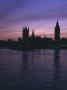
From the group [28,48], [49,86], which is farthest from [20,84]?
[28,48]

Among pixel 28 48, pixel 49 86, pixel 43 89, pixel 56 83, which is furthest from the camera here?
pixel 28 48

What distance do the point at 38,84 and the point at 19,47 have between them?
15939cm

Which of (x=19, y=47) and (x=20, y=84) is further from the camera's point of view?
(x=19, y=47)

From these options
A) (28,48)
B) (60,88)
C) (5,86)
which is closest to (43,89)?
(60,88)

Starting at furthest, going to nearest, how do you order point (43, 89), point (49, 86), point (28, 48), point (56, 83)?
point (28, 48) < point (56, 83) < point (49, 86) < point (43, 89)

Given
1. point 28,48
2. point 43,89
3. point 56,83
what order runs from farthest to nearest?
point 28,48
point 56,83
point 43,89

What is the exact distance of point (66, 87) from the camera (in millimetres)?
19016

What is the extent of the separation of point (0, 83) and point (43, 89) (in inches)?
153

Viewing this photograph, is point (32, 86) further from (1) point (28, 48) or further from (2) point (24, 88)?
(1) point (28, 48)

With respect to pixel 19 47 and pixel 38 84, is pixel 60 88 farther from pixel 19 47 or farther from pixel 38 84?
pixel 19 47

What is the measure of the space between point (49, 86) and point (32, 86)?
122 cm

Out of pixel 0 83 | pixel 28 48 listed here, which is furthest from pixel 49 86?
pixel 28 48

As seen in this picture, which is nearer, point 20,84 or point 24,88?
point 24,88

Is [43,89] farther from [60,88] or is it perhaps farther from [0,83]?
[0,83]
